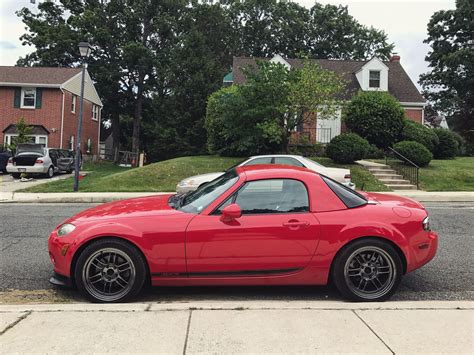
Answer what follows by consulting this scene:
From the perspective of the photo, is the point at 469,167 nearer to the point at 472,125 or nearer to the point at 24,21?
the point at 472,125

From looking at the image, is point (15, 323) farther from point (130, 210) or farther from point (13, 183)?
point (13, 183)

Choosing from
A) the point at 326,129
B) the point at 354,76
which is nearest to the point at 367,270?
the point at 326,129

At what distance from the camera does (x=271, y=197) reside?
488 cm

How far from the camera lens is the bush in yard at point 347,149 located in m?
19.0

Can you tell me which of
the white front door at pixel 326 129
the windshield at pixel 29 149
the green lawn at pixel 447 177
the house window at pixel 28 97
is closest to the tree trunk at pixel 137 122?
the house window at pixel 28 97

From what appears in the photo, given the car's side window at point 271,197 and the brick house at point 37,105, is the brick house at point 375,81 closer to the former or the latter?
the brick house at point 37,105

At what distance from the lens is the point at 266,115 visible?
62.3ft

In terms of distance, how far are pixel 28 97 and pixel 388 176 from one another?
83.9ft

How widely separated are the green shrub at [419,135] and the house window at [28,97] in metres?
24.9

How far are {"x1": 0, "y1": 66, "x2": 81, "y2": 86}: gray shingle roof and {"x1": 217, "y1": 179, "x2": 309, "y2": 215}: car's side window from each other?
30031 millimetres

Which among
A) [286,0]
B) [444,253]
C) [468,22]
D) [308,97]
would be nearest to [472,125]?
[468,22]

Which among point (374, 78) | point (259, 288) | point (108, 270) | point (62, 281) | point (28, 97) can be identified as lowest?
point (259, 288)

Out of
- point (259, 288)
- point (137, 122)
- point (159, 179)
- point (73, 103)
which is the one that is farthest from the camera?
point (137, 122)

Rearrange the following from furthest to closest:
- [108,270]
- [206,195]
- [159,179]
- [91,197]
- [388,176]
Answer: [388,176], [159,179], [91,197], [206,195], [108,270]
